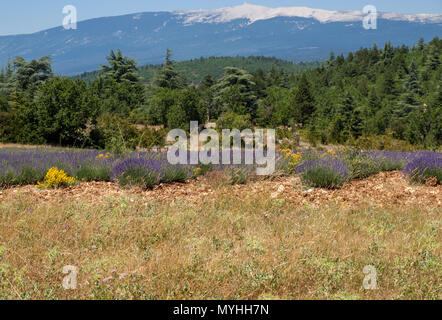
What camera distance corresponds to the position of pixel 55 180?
17.5 ft

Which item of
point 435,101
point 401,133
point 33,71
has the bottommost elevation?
point 401,133

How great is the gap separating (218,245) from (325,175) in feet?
9.39

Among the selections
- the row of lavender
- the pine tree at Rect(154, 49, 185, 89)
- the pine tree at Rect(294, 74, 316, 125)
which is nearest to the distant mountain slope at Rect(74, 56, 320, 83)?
the pine tree at Rect(154, 49, 185, 89)

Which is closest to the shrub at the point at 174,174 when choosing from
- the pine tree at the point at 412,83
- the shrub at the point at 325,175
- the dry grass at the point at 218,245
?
the dry grass at the point at 218,245

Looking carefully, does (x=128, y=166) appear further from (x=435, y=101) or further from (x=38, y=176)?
(x=435, y=101)

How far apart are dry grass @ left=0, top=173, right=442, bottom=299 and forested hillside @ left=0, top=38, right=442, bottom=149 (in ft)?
10.3

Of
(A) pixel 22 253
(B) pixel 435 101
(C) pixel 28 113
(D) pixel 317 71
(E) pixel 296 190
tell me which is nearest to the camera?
(A) pixel 22 253

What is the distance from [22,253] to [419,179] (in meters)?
5.75

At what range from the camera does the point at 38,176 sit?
18.7 feet

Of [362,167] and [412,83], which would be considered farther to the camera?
[412,83]

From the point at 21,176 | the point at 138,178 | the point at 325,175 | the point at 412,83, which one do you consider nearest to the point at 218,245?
the point at 138,178

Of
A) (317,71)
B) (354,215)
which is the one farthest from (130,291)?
(317,71)

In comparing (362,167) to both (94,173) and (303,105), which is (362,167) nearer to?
(94,173)

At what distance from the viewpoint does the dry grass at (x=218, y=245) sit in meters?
2.67
